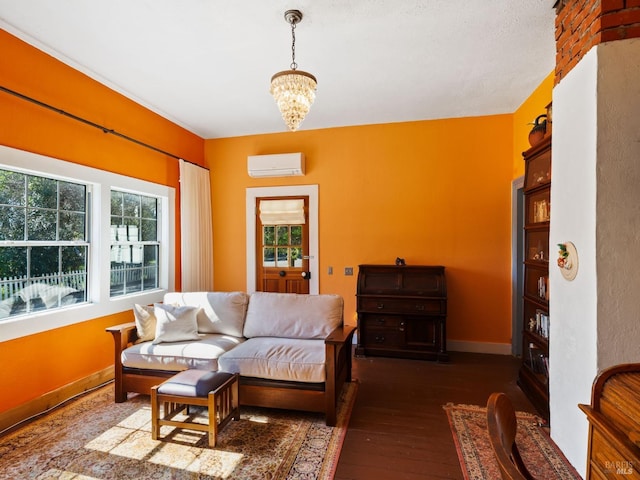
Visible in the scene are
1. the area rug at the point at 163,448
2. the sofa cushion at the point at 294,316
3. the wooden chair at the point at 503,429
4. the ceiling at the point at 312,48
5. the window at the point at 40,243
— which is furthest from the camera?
the sofa cushion at the point at 294,316

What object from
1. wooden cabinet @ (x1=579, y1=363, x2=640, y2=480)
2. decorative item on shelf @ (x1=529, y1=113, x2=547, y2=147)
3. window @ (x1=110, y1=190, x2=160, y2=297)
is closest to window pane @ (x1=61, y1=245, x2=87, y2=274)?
window @ (x1=110, y1=190, x2=160, y2=297)

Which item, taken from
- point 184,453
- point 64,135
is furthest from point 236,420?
point 64,135

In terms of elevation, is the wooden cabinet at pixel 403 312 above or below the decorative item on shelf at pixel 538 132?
below

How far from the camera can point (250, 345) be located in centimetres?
285

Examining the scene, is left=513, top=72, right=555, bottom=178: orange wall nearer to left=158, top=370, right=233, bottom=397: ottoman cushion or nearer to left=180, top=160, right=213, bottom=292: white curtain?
left=158, top=370, right=233, bottom=397: ottoman cushion

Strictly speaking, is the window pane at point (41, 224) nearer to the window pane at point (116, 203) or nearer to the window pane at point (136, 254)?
the window pane at point (116, 203)

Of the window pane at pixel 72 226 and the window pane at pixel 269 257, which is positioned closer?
the window pane at pixel 72 226

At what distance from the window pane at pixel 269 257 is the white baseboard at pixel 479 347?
263 centimetres

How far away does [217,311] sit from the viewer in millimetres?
3295

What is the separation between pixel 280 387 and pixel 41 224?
245cm

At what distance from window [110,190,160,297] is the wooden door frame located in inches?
49.0

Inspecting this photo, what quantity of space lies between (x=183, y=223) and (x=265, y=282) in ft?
4.63

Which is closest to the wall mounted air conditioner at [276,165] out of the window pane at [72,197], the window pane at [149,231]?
the window pane at [149,231]

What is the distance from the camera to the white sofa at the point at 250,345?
2547 mm
